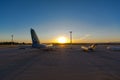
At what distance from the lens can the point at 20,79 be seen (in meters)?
10.1

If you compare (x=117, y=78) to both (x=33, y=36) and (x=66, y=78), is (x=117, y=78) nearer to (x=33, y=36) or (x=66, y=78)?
(x=66, y=78)

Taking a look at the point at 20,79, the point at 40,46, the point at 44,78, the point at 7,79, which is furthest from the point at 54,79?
the point at 40,46

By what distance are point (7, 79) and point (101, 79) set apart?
5564 mm

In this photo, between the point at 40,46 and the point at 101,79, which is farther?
the point at 40,46

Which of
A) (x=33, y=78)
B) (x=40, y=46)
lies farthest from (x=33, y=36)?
(x=33, y=78)

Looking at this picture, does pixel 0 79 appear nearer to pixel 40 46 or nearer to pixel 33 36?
pixel 40 46

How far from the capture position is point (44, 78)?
34.4 ft

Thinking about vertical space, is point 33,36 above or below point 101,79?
above

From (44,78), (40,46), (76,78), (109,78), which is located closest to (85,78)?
(76,78)

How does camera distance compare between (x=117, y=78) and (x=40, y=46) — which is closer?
(x=117, y=78)

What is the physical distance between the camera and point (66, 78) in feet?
34.5

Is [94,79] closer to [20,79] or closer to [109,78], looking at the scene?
[109,78]

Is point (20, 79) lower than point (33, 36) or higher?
lower

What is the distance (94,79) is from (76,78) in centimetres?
107
